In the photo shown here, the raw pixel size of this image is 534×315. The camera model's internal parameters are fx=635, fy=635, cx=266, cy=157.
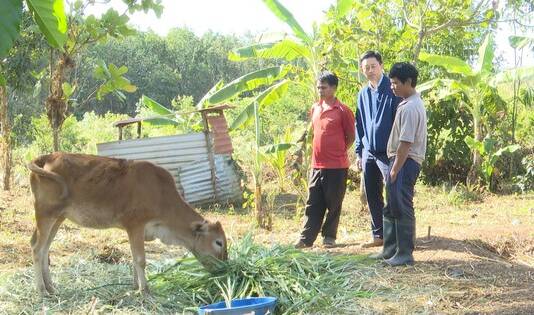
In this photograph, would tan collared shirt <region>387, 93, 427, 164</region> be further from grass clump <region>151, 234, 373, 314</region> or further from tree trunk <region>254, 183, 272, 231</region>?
tree trunk <region>254, 183, 272, 231</region>

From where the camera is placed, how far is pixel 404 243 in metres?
6.23

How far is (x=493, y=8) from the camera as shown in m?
11.7

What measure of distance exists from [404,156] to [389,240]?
997mm

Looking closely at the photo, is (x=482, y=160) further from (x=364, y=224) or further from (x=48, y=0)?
(x=48, y=0)

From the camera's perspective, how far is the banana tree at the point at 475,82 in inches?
469

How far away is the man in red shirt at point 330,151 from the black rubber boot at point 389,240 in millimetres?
1075

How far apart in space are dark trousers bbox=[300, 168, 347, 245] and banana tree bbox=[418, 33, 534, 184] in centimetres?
518

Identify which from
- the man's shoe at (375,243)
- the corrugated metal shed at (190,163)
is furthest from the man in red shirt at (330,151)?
the corrugated metal shed at (190,163)

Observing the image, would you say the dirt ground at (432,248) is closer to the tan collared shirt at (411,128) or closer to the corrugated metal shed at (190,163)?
the corrugated metal shed at (190,163)

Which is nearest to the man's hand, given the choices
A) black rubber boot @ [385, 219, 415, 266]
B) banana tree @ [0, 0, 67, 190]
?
black rubber boot @ [385, 219, 415, 266]

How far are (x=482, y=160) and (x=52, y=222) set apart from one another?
1008cm

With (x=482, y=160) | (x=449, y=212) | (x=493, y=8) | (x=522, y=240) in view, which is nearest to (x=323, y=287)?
(x=522, y=240)

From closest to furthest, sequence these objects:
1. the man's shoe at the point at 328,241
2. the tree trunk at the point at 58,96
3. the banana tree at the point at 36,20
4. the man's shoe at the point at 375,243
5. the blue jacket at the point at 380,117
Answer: the banana tree at the point at 36,20
the blue jacket at the point at 380,117
the man's shoe at the point at 375,243
the man's shoe at the point at 328,241
the tree trunk at the point at 58,96

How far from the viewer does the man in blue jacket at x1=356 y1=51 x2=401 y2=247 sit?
670 centimetres
